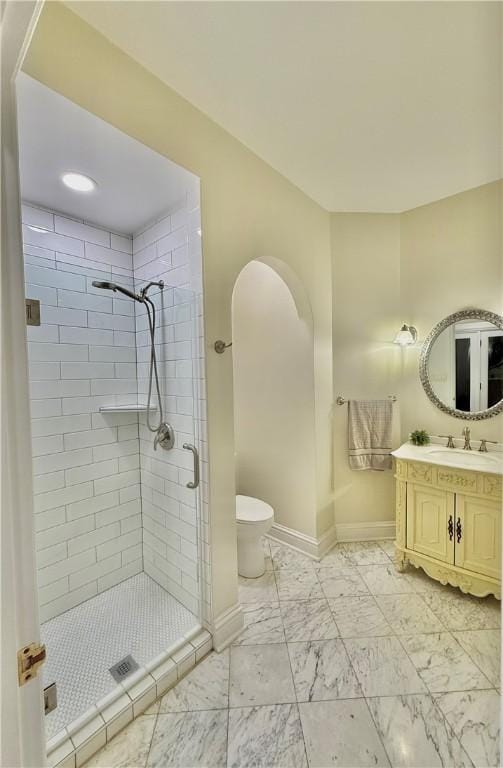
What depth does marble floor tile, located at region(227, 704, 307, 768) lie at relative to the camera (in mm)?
1139

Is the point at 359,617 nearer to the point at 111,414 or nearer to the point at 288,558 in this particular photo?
the point at 288,558

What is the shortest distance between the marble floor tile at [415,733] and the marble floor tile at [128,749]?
0.92 m

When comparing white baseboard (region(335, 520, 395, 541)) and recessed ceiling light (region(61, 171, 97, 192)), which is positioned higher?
recessed ceiling light (region(61, 171, 97, 192))

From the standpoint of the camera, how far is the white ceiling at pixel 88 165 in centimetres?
116

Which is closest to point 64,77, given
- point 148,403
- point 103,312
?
point 103,312

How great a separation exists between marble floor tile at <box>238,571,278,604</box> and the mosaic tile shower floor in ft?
1.37

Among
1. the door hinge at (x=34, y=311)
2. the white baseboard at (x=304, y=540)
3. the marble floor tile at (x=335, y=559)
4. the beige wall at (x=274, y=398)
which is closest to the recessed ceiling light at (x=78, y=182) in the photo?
the door hinge at (x=34, y=311)

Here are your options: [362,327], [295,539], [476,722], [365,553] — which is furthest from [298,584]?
[362,327]

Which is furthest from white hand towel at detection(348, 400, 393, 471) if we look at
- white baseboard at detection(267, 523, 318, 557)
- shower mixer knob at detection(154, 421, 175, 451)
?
shower mixer knob at detection(154, 421, 175, 451)

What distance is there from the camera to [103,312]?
1.91 meters

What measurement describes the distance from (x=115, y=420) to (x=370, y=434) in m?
1.93

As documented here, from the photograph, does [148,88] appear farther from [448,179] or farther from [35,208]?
[448,179]

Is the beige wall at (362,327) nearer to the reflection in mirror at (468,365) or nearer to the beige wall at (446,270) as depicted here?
the beige wall at (446,270)

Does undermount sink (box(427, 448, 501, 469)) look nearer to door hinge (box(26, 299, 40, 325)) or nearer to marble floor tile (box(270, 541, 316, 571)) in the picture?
marble floor tile (box(270, 541, 316, 571))
